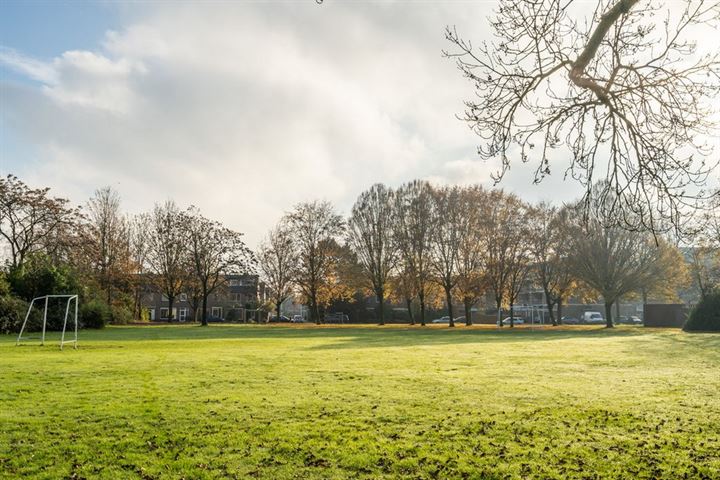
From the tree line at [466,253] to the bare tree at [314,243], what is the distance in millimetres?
132

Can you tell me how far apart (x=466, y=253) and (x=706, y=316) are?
23.7 meters

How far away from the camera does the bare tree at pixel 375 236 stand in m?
68.3

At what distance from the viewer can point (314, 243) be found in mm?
Result: 71750

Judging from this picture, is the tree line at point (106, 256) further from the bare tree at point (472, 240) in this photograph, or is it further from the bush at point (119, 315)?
the bare tree at point (472, 240)

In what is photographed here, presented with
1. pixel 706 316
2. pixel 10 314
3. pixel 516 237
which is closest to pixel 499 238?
pixel 516 237

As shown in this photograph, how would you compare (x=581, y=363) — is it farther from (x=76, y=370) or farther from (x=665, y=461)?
(x=76, y=370)

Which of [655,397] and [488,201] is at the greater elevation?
[488,201]

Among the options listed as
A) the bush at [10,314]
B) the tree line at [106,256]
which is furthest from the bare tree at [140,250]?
the bush at [10,314]

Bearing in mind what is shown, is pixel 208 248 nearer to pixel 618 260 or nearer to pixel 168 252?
pixel 168 252

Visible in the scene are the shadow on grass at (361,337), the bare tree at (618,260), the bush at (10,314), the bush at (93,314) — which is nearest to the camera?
the shadow on grass at (361,337)

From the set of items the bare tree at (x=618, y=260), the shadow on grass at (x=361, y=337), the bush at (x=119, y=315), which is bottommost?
the shadow on grass at (x=361, y=337)

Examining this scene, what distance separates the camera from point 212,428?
1002 cm

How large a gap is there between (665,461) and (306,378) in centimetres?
1002

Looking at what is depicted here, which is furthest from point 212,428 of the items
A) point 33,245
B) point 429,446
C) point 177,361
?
point 33,245
